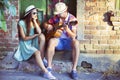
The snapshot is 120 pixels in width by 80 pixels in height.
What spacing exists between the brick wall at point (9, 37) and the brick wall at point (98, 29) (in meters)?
1.25

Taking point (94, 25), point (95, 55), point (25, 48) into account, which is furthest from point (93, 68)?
point (25, 48)

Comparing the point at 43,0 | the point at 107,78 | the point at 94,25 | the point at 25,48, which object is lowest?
the point at 107,78

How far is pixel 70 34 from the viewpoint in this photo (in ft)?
20.5

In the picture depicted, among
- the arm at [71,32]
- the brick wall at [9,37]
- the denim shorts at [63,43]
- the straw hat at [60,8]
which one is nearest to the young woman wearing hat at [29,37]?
the brick wall at [9,37]

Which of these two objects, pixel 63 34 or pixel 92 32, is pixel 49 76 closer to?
pixel 63 34

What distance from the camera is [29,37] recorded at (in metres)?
6.55

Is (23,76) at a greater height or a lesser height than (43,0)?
lesser

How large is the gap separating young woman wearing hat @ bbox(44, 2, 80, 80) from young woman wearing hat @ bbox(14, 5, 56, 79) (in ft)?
0.66

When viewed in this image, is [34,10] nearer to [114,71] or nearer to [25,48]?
[25,48]

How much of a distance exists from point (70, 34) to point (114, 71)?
125cm

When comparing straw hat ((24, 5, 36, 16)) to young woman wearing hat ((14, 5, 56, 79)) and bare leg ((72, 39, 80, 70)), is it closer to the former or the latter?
young woman wearing hat ((14, 5, 56, 79))

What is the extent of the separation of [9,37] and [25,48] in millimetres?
389

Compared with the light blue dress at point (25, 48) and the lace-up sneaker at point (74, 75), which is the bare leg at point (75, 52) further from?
the light blue dress at point (25, 48)

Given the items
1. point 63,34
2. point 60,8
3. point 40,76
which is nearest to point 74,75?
point 40,76
